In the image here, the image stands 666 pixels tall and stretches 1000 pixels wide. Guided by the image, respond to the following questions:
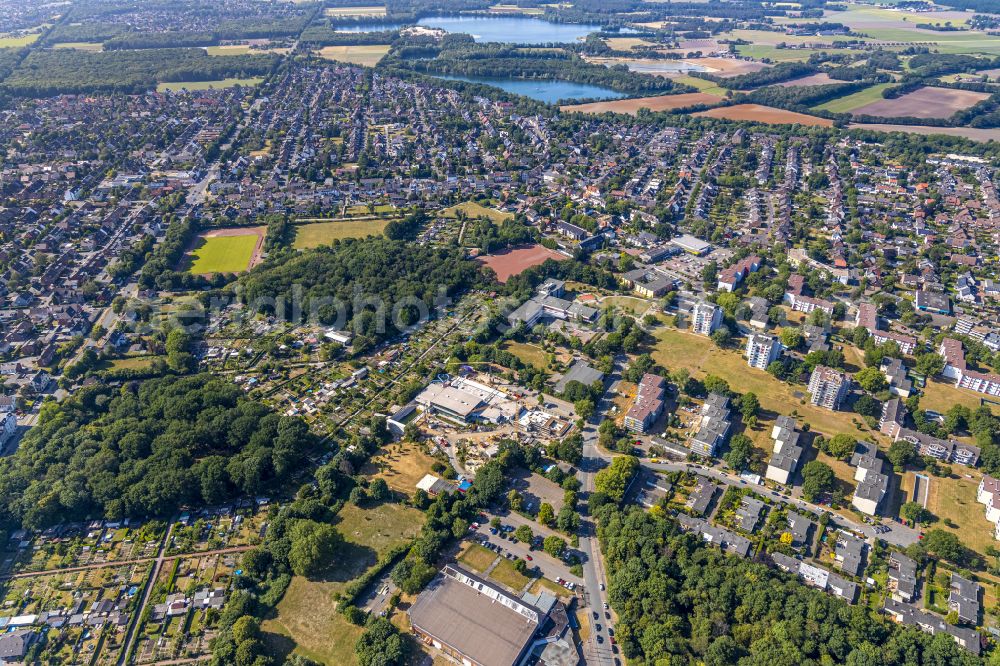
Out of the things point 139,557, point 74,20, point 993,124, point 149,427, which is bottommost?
point 139,557

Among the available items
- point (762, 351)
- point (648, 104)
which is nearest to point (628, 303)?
point (762, 351)

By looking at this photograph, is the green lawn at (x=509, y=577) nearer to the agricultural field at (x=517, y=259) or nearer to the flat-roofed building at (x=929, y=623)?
the flat-roofed building at (x=929, y=623)

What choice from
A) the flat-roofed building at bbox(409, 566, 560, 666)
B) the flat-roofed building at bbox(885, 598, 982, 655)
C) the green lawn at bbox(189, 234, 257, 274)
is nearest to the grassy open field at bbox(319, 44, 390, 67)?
the green lawn at bbox(189, 234, 257, 274)

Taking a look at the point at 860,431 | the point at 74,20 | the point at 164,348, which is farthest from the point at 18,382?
the point at 74,20

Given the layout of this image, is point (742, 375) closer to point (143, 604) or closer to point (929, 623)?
point (929, 623)

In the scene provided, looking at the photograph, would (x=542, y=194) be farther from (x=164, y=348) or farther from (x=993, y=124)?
(x=993, y=124)
